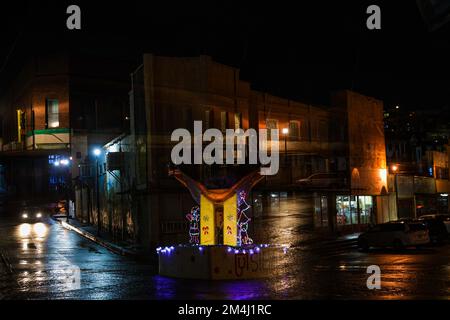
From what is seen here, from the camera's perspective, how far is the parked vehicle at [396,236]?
2802cm

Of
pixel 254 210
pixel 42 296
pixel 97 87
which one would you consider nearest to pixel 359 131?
pixel 254 210

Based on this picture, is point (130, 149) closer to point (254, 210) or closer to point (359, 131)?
point (254, 210)

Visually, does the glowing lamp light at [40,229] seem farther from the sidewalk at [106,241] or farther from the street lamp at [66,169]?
the street lamp at [66,169]

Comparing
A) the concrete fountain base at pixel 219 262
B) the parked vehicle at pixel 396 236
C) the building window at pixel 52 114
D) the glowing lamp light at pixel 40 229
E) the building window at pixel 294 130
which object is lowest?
the parked vehicle at pixel 396 236

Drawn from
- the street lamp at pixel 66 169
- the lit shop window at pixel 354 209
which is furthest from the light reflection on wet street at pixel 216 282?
the street lamp at pixel 66 169

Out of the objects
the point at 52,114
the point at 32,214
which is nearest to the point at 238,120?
the point at 32,214

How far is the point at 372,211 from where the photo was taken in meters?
42.0

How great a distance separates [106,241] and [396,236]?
49.0 ft

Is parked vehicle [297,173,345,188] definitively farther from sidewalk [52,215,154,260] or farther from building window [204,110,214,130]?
sidewalk [52,215,154,260]

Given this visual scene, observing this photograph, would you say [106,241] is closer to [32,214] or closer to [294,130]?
[294,130]

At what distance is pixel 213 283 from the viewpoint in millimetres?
16344

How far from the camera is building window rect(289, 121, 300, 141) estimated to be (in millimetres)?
35872

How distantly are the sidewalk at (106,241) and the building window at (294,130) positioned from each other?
12.5 meters

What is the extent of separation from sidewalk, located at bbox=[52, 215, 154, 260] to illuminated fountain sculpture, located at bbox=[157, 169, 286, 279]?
659 centimetres
